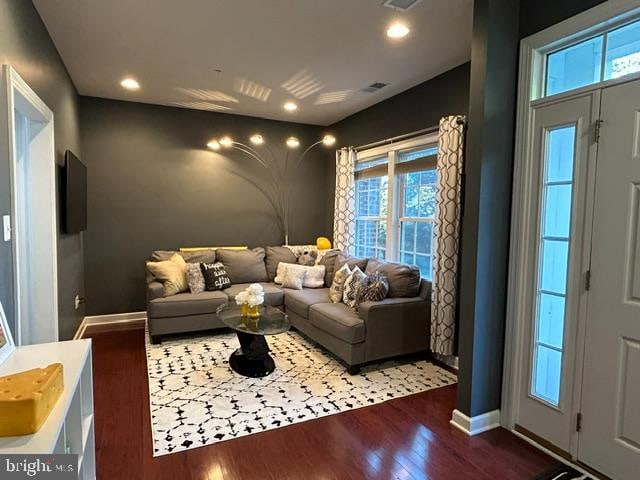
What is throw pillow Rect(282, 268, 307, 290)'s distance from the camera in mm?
4539

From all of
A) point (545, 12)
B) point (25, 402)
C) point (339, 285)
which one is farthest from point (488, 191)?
point (25, 402)

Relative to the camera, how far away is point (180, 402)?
8.89 feet

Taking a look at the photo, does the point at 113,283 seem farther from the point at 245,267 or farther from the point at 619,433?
the point at 619,433

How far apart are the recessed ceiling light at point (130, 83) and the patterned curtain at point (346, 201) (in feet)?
8.20

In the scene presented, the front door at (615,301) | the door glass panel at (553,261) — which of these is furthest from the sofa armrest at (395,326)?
the front door at (615,301)

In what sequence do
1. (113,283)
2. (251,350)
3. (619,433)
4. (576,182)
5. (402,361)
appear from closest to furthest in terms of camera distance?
(619,433) < (576,182) < (251,350) < (402,361) < (113,283)

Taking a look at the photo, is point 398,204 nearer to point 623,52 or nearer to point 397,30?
point 397,30

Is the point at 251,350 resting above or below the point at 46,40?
below

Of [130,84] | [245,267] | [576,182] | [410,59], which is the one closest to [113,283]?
[245,267]

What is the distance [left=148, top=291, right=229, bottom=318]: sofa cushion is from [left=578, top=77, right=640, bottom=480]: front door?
327cm

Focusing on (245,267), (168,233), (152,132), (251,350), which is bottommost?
(251,350)

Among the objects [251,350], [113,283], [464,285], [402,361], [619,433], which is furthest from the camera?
[113,283]

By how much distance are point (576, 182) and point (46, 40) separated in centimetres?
369

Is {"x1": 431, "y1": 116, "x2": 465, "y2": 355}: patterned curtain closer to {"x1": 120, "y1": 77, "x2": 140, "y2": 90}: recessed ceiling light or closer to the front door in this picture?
the front door
